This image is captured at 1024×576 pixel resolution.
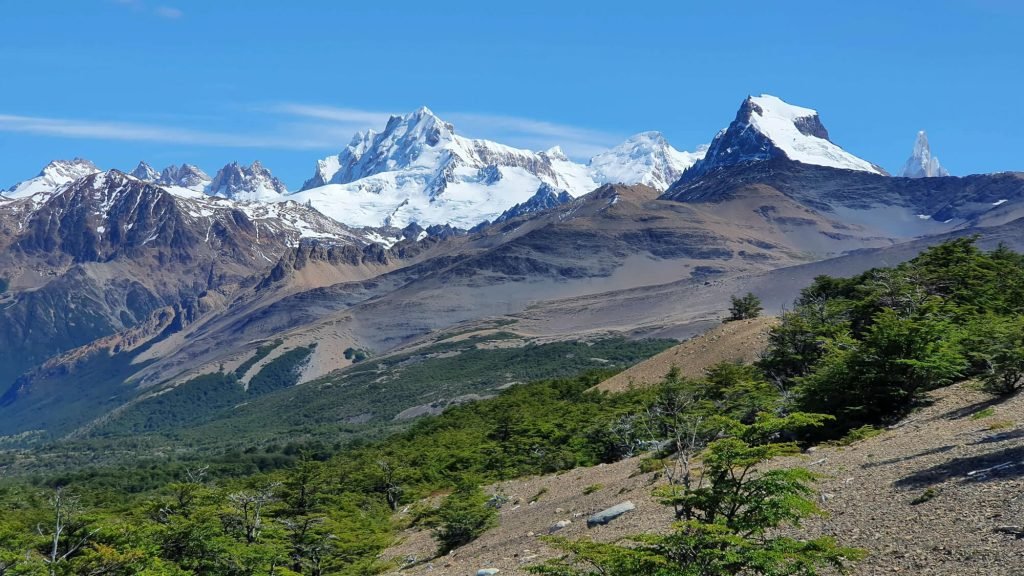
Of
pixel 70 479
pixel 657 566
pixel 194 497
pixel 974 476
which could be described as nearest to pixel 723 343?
pixel 194 497

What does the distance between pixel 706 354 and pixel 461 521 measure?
58.7m

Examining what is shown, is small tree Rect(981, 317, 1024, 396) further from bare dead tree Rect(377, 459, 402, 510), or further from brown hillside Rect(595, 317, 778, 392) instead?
brown hillside Rect(595, 317, 778, 392)

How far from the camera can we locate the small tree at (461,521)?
4762 centimetres

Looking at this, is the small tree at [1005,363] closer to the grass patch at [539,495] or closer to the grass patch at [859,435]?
the grass patch at [859,435]

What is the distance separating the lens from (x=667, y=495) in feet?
87.0

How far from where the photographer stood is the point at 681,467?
4328cm

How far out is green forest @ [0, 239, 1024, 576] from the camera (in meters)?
26.1

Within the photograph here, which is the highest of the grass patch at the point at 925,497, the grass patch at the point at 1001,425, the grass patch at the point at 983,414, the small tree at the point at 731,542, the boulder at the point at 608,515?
the small tree at the point at 731,542

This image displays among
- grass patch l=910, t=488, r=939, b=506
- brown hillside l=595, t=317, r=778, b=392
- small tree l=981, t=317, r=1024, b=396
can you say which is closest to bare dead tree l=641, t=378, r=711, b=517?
grass patch l=910, t=488, r=939, b=506

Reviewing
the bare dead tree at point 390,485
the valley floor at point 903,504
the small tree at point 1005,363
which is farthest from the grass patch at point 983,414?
the bare dead tree at point 390,485

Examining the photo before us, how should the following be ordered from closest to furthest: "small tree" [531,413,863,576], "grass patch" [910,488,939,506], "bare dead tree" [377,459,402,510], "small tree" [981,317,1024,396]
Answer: "small tree" [531,413,863,576]
"grass patch" [910,488,939,506]
"small tree" [981,317,1024,396]
"bare dead tree" [377,459,402,510]

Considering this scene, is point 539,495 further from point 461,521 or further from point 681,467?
point 681,467

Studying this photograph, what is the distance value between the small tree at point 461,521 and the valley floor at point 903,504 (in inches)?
30.1

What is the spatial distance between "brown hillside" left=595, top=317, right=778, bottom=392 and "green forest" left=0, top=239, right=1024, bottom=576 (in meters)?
8.42
